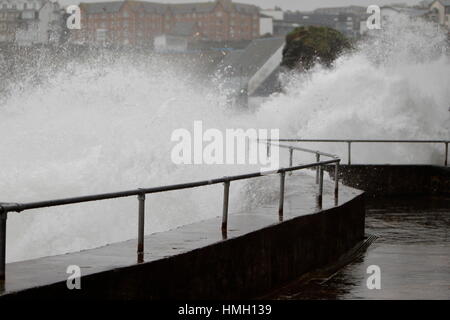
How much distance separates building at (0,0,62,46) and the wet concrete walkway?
105 metres

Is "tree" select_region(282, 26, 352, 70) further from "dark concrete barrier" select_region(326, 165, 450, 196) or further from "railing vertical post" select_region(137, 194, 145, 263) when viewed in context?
"railing vertical post" select_region(137, 194, 145, 263)

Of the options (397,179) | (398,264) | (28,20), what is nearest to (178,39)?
(28,20)

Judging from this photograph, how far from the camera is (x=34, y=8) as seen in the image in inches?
5684

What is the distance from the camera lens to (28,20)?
445 feet

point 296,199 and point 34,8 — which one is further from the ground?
point 34,8

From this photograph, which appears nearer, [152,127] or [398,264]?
[398,264]

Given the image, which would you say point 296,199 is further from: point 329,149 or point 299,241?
point 329,149

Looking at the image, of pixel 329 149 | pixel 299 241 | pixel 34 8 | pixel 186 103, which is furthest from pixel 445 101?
pixel 34 8

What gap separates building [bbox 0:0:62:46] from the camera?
120 meters

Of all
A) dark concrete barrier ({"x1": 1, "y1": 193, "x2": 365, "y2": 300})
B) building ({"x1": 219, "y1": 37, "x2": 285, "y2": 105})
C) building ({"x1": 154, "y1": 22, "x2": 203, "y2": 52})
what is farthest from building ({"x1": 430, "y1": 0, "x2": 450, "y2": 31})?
dark concrete barrier ({"x1": 1, "y1": 193, "x2": 365, "y2": 300})

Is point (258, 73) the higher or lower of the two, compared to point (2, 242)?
higher

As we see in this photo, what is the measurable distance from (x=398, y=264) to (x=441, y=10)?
5221 inches

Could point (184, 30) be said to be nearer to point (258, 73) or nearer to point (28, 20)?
point (28, 20)
